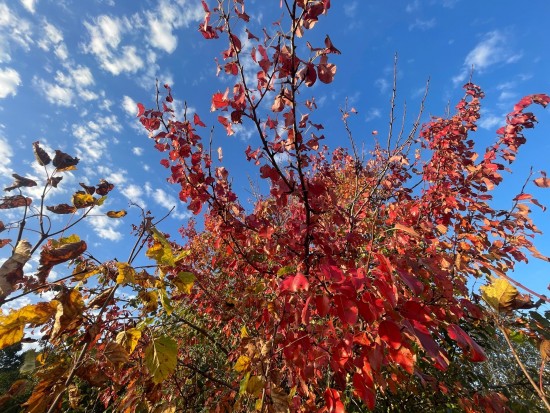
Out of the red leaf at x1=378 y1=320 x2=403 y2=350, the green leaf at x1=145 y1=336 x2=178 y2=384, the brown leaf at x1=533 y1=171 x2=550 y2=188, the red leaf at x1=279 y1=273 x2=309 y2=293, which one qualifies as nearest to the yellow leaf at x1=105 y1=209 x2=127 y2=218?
the green leaf at x1=145 y1=336 x2=178 y2=384

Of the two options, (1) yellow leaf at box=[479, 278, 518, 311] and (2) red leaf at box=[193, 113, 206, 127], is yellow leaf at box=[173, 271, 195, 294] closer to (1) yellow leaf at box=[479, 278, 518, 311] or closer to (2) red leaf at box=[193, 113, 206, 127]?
(1) yellow leaf at box=[479, 278, 518, 311]

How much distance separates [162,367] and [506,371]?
9.88ft

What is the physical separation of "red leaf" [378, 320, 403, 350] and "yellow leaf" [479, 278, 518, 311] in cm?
35

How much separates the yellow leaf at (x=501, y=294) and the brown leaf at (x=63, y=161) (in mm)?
1663

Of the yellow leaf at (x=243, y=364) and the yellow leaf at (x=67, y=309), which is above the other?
the yellow leaf at (x=243, y=364)

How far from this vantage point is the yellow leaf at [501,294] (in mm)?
964

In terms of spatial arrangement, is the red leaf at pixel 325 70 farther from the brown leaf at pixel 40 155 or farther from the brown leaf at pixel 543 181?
the brown leaf at pixel 543 181

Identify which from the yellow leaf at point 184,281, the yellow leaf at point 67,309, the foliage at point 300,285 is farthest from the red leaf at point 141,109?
the yellow leaf at point 67,309

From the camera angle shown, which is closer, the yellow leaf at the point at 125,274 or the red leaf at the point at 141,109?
the yellow leaf at the point at 125,274

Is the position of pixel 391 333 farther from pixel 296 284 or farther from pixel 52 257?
pixel 52 257

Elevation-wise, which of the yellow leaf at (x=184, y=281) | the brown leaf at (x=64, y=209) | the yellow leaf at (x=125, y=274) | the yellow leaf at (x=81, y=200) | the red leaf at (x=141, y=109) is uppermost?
the red leaf at (x=141, y=109)

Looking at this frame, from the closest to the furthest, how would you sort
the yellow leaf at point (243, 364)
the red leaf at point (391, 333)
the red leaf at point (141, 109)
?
the red leaf at point (391, 333) → the yellow leaf at point (243, 364) → the red leaf at point (141, 109)

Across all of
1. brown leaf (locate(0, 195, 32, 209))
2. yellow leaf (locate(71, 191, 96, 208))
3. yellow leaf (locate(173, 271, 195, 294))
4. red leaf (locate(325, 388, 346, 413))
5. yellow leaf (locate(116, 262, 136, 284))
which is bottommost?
red leaf (locate(325, 388, 346, 413))

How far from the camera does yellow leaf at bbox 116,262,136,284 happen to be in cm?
131
